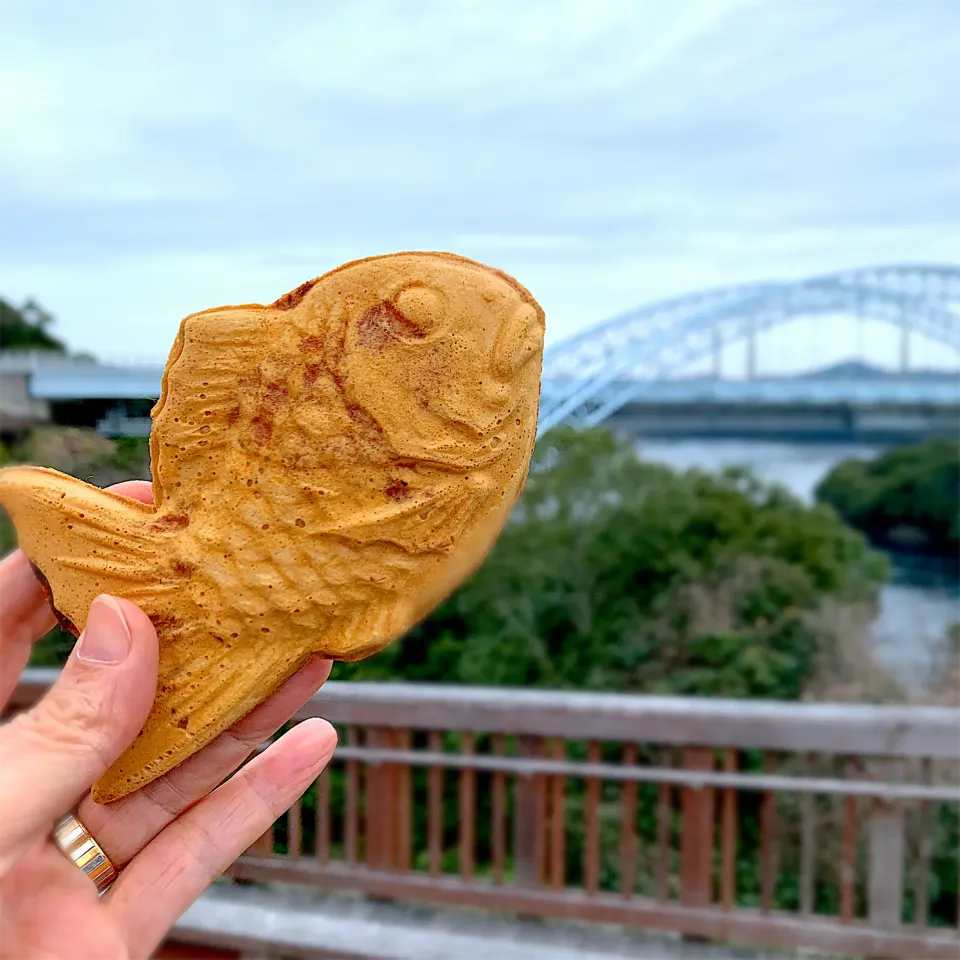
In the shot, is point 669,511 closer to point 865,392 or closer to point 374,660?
point 865,392

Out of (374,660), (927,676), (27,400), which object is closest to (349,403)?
(27,400)

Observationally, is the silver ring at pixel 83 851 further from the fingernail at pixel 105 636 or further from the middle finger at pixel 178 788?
the fingernail at pixel 105 636

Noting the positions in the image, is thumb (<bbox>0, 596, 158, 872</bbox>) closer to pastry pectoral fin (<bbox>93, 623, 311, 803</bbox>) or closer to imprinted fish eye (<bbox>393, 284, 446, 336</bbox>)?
pastry pectoral fin (<bbox>93, 623, 311, 803</bbox>)

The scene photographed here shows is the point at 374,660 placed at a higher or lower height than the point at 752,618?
higher

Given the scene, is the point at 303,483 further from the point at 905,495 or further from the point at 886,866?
the point at 905,495

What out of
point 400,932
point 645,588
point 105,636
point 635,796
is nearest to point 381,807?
point 400,932

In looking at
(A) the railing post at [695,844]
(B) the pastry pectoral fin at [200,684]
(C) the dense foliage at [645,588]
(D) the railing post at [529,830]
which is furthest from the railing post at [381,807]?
(C) the dense foliage at [645,588]
